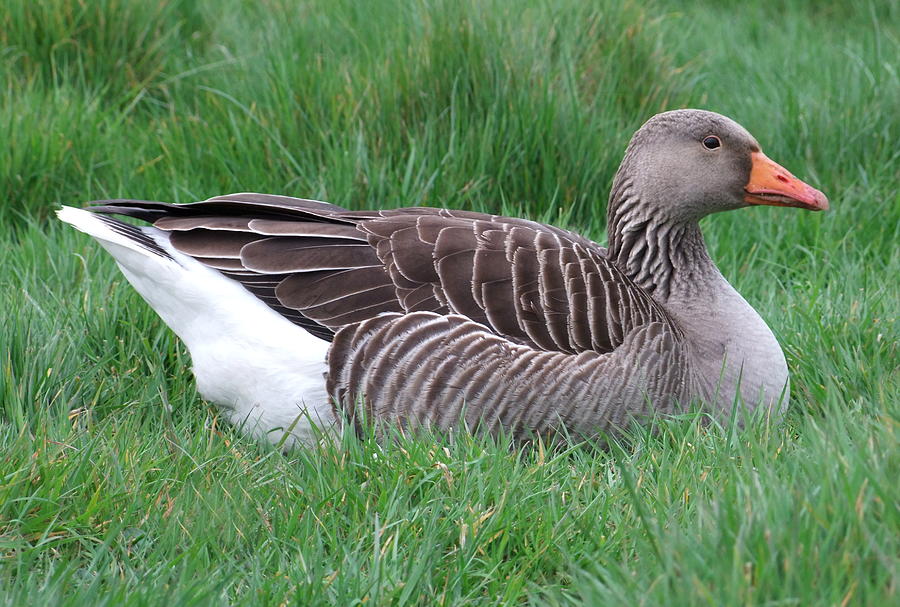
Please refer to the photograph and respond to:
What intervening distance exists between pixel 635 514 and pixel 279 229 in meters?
1.91

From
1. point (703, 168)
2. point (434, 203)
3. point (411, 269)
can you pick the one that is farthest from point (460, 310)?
point (434, 203)

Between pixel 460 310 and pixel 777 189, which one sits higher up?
pixel 777 189

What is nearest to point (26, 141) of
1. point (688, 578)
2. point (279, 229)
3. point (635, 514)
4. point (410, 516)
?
point (279, 229)

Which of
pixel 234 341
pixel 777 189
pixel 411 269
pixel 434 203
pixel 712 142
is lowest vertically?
pixel 234 341

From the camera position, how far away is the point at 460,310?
3.90 meters

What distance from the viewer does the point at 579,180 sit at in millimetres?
5699

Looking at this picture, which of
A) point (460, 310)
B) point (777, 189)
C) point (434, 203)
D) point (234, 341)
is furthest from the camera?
point (434, 203)

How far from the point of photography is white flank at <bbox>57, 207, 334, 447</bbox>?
155 inches

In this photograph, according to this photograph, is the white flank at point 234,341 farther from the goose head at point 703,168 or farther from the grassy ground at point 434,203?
the goose head at point 703,168

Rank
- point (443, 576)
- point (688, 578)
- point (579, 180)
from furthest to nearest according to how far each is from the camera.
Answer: point (579, 180) → point (443, 576) → point (688, 578)

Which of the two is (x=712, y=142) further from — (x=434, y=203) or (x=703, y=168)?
(x=434, y=203)

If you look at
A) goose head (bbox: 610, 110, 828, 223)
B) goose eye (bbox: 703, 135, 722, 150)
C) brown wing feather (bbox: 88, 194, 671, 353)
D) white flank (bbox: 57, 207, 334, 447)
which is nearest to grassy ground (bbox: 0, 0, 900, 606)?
white flank (bbox: 57, 207, 334, 447)

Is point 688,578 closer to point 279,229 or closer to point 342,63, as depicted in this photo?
point 279,229

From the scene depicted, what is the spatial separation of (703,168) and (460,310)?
1.21 metres
